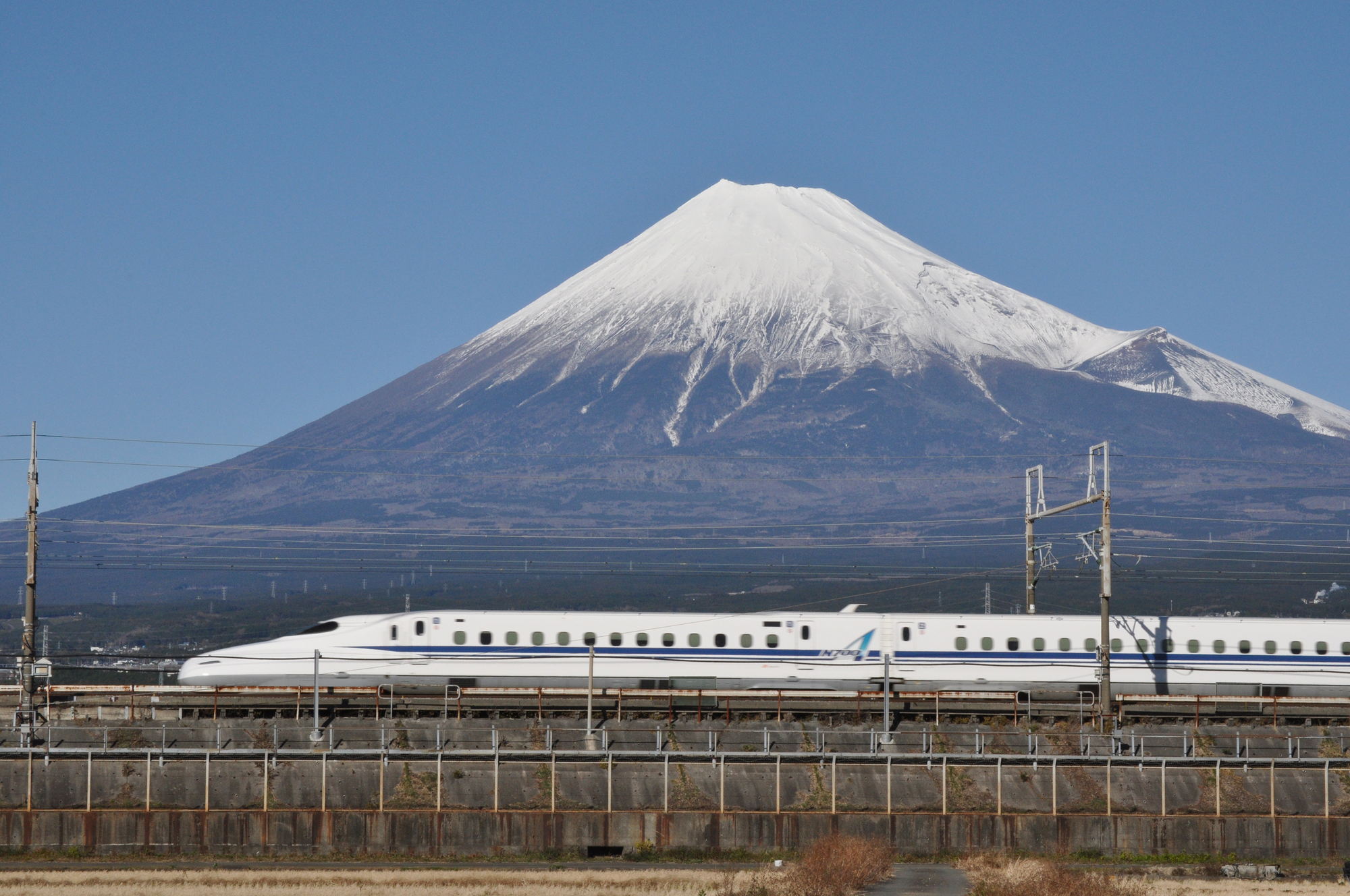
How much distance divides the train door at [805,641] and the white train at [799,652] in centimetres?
4

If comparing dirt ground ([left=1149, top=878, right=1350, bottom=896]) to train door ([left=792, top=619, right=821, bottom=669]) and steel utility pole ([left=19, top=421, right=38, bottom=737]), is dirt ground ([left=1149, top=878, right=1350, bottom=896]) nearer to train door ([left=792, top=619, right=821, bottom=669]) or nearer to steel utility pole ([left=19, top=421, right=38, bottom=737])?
train door ([left=792, top=619, right=821, bottom=669])

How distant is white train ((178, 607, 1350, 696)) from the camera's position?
6147 centimetres

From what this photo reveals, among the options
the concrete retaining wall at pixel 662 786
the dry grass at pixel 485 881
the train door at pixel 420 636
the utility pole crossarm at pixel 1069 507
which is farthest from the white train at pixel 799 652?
the dry grass at pixel 485 881

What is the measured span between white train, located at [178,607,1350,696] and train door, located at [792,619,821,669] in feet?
0.14

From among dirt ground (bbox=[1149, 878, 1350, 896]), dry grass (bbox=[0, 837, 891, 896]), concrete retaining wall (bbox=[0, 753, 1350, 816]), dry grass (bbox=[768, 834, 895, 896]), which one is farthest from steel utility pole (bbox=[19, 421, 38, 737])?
dirt ground (bbox=[1149, 878, 1350, 896])

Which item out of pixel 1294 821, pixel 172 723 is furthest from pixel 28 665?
pixel 1294 821

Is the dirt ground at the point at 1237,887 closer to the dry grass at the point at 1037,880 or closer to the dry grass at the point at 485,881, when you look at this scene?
the dry grass at the point at 1037,880

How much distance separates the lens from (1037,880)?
39375mm

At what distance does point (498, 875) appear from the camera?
42125 millimetres

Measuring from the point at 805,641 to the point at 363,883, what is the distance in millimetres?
25117

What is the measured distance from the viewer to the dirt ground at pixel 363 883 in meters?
39.4

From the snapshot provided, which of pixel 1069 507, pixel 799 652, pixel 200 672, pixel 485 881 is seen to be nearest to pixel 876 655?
pixel 799 652

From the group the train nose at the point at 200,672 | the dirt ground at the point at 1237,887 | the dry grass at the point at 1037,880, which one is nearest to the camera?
the dry grass at the point at 1037,880

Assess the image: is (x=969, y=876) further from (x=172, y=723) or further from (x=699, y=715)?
(x=172, y=723)
